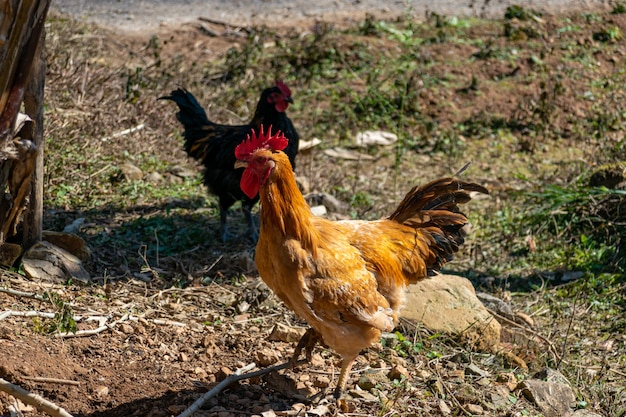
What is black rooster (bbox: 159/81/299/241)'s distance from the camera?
21.8 ft

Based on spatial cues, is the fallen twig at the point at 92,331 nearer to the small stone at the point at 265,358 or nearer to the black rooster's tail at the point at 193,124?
the small stone at the point at 265,358

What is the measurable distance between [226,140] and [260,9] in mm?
6075

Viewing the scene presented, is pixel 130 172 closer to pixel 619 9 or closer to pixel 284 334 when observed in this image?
pixel 284 334

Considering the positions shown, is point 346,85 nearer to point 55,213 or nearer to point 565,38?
point 565,38

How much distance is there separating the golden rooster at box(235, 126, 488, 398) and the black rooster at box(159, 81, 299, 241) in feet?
7.13

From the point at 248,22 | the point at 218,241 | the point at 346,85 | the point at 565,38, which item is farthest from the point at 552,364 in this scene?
the point at 248,22

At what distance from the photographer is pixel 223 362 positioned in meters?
4.69

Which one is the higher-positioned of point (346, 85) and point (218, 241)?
point (346, 85)

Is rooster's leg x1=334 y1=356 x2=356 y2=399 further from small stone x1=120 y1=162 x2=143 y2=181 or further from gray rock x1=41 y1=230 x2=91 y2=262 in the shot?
small stone x1=120 y1=162 x2=143 y2=181

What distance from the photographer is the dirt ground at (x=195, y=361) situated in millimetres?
4090

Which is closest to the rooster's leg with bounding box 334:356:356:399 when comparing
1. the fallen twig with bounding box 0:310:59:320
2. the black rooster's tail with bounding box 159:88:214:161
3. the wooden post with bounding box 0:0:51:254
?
the fallen twig with bounding box 0:310:59:320

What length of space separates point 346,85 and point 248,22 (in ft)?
8.70

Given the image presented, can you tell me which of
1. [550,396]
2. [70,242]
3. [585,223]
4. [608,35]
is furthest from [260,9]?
[550,396]

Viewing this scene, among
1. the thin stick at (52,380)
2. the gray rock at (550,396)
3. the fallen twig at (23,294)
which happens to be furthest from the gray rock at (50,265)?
the gray rock at (550,396)
